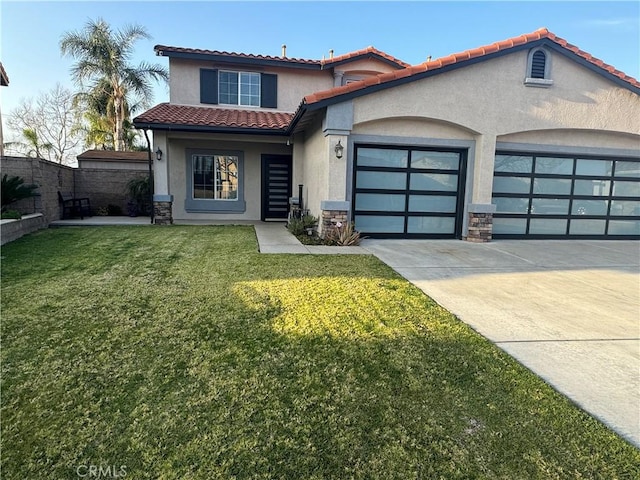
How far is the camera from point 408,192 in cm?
1023

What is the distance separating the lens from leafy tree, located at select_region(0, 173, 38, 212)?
9.33 metres

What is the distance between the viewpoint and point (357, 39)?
18.1m

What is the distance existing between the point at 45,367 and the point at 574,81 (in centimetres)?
1190

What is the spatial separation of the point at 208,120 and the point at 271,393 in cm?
1103

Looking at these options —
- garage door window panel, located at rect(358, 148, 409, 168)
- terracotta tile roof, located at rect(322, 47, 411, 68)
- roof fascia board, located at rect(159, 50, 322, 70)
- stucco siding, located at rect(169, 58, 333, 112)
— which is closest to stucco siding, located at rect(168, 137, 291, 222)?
stucco siding, located at rect(169, 58, 333, 112)

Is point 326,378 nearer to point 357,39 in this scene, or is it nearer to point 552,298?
point 552,298

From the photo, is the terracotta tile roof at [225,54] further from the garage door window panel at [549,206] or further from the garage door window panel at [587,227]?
the garage door window panel at [587,227]

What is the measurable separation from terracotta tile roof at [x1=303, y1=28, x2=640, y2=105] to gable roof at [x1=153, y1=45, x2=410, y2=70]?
620 centimetres

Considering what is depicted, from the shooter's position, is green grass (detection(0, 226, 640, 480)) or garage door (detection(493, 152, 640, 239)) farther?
garage door (detection(493, 152, 640, 239))

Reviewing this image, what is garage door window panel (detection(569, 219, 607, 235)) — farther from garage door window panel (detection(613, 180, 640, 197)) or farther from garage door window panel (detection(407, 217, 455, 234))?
garage door window panel (detection(407, 217, 455, 234))

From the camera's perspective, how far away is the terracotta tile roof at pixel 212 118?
1162 centimetres

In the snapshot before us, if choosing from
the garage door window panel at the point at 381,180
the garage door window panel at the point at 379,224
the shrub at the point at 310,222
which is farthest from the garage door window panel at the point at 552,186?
the shrub at the point at 310,222

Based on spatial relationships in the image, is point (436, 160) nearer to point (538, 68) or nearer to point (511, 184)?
point (511, 184)

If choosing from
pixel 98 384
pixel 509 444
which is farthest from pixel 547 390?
pixel 98 384
